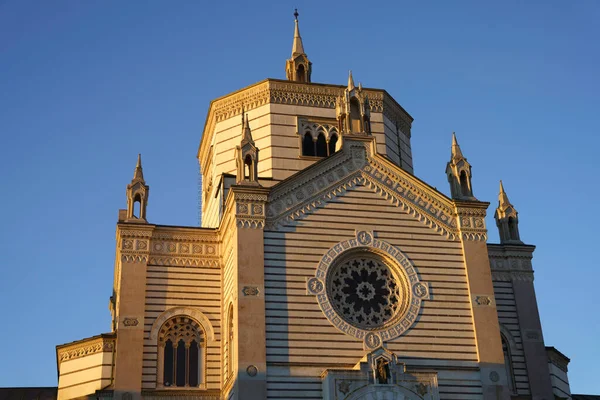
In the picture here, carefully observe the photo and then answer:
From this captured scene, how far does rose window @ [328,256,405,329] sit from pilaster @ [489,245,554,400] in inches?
226

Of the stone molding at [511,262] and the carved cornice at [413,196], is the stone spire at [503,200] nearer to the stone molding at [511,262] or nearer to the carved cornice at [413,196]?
the stone molding at [511,262]

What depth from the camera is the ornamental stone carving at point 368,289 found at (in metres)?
28.6

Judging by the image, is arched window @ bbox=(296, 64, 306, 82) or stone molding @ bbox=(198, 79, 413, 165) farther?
arched window @ bbox=(296, 64, 306, 82)

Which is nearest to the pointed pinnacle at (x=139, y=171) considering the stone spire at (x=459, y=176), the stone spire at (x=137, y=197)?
the stone spire at (x=137, y=197)

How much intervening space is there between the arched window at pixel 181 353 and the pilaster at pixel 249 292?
8.57 ft

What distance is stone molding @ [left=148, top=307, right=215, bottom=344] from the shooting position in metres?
29.8

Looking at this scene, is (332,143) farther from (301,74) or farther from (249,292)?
(249,292)

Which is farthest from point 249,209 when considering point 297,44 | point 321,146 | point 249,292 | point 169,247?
point 297,44

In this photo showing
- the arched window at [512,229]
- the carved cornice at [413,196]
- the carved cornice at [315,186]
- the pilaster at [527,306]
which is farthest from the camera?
the arched window at [512,229]

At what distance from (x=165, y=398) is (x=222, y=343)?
8.98 ft

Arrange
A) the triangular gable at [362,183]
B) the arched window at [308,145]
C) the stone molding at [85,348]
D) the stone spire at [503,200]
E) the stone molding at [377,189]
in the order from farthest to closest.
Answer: the arched window at [308,145] → the stone spire at [503,200] → the stone molding at [377,189] → the triangular gable at [362,183] → the stone molding at [85,348]

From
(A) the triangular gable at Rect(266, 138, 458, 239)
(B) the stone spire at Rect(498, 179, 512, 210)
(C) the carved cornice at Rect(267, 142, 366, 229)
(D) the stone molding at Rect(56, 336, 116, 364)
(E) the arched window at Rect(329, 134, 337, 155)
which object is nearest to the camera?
(D) the stone molding at Rect(56, 336, 116, 364)

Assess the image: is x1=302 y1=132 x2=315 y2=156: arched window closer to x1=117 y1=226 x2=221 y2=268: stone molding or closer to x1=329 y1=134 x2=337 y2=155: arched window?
x1=329 y1=134 x2=337 y2=155: arched window

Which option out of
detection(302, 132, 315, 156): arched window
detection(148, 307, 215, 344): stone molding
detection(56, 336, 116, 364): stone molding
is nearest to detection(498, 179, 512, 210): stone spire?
detection(302, 132, 315, 156): arched window
